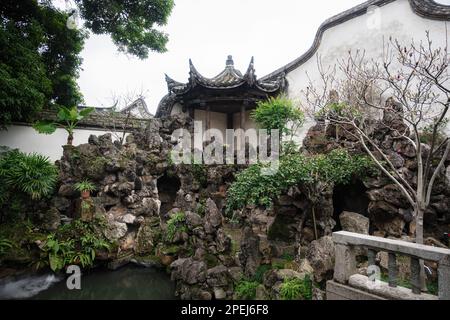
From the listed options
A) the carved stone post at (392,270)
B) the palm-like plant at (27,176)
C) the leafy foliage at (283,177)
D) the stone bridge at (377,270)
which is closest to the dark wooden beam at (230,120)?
the leafy foliage at (283,177)

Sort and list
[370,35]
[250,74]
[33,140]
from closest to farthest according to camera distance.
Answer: [370,35], [33,140], [250,74]

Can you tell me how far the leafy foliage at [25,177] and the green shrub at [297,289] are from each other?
789 centimetres

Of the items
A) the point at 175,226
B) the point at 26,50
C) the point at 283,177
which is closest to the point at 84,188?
the point at 175,226

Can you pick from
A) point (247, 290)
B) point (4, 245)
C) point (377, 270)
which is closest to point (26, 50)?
point (4, 245)

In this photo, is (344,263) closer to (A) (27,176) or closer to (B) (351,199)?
(B) (351,199)

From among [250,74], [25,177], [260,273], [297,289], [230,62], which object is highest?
[230,62]

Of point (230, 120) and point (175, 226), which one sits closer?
point (175, 226)

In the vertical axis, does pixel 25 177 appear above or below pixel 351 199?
above

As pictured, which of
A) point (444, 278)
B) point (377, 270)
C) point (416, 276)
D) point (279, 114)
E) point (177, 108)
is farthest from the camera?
point (177, 108)

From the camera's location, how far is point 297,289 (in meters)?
4.70

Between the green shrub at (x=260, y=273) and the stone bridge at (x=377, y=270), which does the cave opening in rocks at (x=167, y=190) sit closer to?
the green shrub at (x=260, y=273)

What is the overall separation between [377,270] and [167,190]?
9645 mm

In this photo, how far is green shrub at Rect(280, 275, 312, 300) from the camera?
15.2ft

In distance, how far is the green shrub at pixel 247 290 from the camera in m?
5.55
